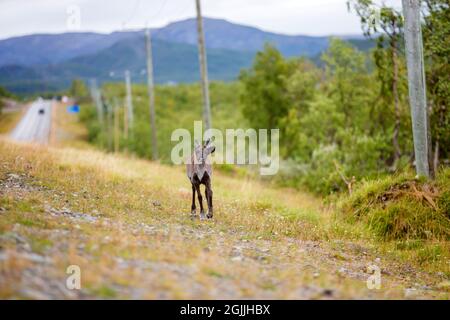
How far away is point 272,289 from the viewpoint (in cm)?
632

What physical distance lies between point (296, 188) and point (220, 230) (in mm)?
18029

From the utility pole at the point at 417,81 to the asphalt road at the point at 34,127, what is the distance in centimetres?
5315

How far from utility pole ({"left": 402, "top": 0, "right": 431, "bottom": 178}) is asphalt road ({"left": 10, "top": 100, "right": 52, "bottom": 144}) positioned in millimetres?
53153

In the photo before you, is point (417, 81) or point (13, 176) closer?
point (13, 176)

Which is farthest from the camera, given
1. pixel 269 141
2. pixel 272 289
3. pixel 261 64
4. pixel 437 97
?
pixel 261 64

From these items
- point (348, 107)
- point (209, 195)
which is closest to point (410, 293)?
point (209, 195)

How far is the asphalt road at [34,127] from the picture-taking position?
72231 millimetres

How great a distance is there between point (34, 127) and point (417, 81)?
8416 cm

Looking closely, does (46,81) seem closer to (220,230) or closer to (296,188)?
(296,188)

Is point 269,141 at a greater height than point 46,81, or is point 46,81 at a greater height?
point 46,81

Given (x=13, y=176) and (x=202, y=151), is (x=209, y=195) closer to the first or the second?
(x=202, y=151)

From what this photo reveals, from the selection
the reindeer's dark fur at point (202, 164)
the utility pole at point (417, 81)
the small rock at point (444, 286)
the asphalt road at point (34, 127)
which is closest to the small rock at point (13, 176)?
the reindeer's dark fur at point (202, 164)

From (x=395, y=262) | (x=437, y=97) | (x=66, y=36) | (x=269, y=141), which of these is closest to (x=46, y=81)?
(x=66, y=36)

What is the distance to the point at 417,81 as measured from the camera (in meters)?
13.6
